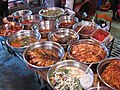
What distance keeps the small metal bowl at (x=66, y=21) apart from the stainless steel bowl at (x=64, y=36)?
0.24m

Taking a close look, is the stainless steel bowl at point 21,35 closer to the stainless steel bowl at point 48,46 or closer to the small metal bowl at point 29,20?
the stainless steel bowl at point 48,46

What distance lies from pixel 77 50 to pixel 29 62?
2.18 ft

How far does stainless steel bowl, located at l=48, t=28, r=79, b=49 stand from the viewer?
2346 mm

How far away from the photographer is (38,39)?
7.94 feet

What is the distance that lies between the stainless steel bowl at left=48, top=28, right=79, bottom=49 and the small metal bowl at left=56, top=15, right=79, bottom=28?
24 cm

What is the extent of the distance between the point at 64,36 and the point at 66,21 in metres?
0.60

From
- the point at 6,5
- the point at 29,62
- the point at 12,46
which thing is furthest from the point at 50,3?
the point at 29,62

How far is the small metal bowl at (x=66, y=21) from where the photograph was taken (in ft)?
9.42

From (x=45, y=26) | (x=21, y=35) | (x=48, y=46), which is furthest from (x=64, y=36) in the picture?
(x=21, y=35)

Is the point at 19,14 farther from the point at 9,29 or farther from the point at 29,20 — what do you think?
the point at 9,29

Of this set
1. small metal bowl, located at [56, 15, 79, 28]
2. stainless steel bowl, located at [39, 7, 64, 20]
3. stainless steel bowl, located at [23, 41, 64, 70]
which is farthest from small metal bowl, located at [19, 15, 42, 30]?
stainless steel bowl, located at [23, 41, 64, 70]

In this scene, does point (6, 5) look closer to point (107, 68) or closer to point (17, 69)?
point (17, 69)

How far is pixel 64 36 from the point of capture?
2547mm

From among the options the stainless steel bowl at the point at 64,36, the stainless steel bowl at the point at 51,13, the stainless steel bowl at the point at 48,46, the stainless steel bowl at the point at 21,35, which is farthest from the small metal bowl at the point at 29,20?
the stainless steel bowl at the point at 48,46
